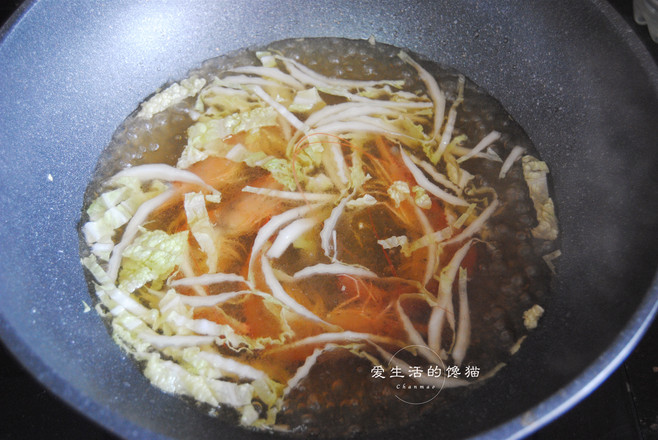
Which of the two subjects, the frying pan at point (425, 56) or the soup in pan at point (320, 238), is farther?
the soup in pan at point (320, 238)

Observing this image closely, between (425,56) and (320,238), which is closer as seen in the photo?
(320,238)

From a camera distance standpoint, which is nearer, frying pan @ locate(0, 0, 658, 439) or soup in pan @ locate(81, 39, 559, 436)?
frying pan @ locate(0, 0, 658, 439)

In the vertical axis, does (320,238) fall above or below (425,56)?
below

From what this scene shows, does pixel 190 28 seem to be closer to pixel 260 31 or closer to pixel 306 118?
pixel 260 31
